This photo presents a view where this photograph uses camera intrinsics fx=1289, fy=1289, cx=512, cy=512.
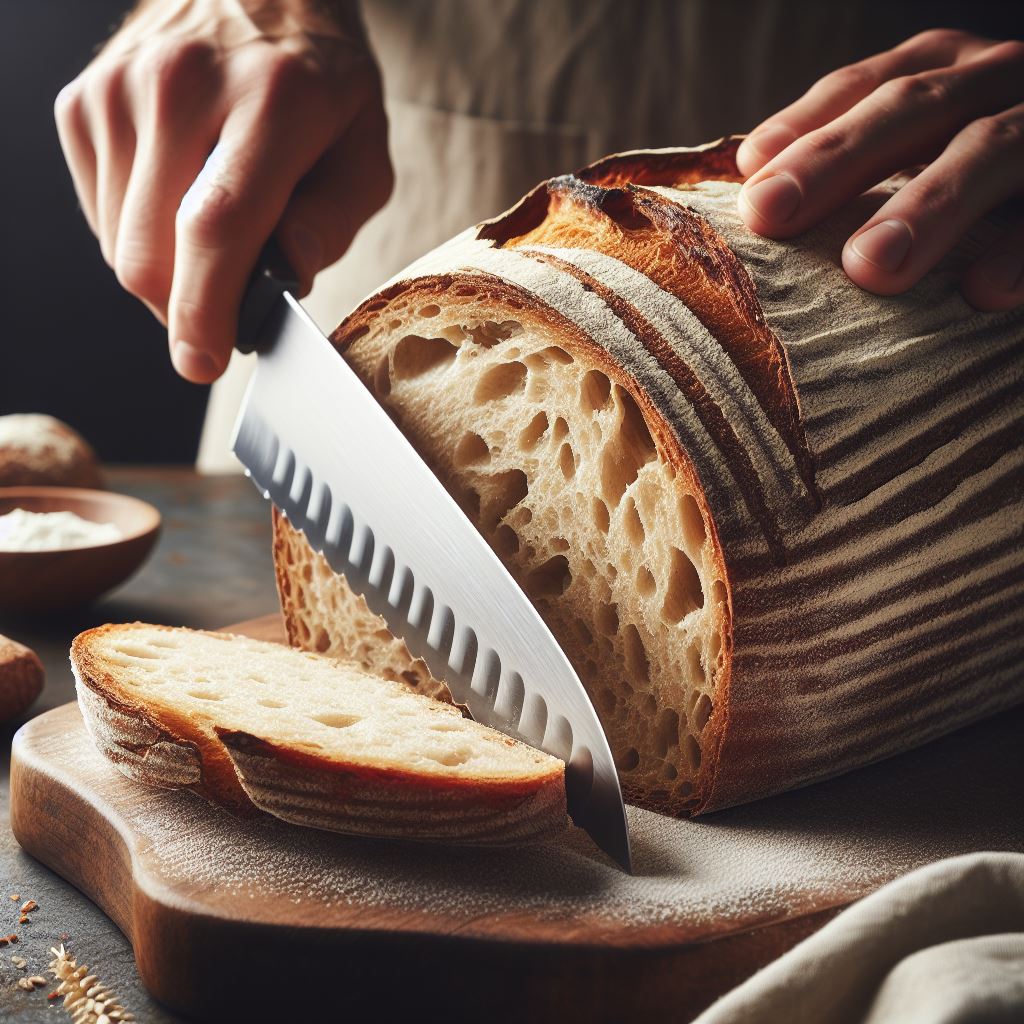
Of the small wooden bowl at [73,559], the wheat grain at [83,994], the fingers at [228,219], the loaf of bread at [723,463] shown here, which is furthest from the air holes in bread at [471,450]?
the small wooden bowl at [73,559]

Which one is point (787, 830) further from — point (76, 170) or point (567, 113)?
point (567, 113)

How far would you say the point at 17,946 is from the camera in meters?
1.46

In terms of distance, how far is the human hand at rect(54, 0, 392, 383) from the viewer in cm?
199

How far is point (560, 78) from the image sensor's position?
3.31m

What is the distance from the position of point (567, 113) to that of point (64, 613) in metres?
1.80

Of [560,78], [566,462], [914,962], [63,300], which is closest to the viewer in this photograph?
[914,962]

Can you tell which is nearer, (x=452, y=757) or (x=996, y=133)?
(x=452, y=757)

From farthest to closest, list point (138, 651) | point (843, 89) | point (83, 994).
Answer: point (843, 89) < point (138, 651) < point (83, 994)

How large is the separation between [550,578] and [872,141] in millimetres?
769

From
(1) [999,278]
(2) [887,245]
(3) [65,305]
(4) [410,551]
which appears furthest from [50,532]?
(3) [65,305]

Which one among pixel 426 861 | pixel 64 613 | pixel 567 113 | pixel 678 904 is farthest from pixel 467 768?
pixel 567 113

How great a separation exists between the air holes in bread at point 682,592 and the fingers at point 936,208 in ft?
1.53

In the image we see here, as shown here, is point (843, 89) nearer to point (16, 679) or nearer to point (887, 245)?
point (887, 245)

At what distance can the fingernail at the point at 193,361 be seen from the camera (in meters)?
2.01
